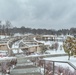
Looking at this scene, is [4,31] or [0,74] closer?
[0,74]

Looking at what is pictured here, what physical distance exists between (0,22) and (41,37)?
62.1 ft

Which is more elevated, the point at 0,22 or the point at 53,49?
the point at 0,22

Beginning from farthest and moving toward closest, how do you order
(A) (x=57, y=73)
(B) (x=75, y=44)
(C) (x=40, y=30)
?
(C) (x=40, y=30), (B) (x=75, y=44), (A) (x=57, y=73)

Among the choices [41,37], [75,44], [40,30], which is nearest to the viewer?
[75,44]

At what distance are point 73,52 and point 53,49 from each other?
2003 cm

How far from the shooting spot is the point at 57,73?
8.24 meters

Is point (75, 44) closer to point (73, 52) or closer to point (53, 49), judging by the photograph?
point (73, 52)

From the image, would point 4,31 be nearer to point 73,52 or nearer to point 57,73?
point 73,52

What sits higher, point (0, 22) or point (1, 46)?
point (0, 22)

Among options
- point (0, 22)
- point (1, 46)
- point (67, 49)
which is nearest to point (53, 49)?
point (1, 46)

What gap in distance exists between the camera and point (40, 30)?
109062 millimetres

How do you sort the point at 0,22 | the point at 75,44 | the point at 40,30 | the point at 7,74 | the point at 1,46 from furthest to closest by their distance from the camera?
1. the point at 40,30
2. the point at 0,22
3. the point at 1,46
4. the point at 75,44
5. the point at 7,74

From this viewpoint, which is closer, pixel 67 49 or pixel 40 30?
pixel 67 49

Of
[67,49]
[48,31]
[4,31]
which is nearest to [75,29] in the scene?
[48,31]
